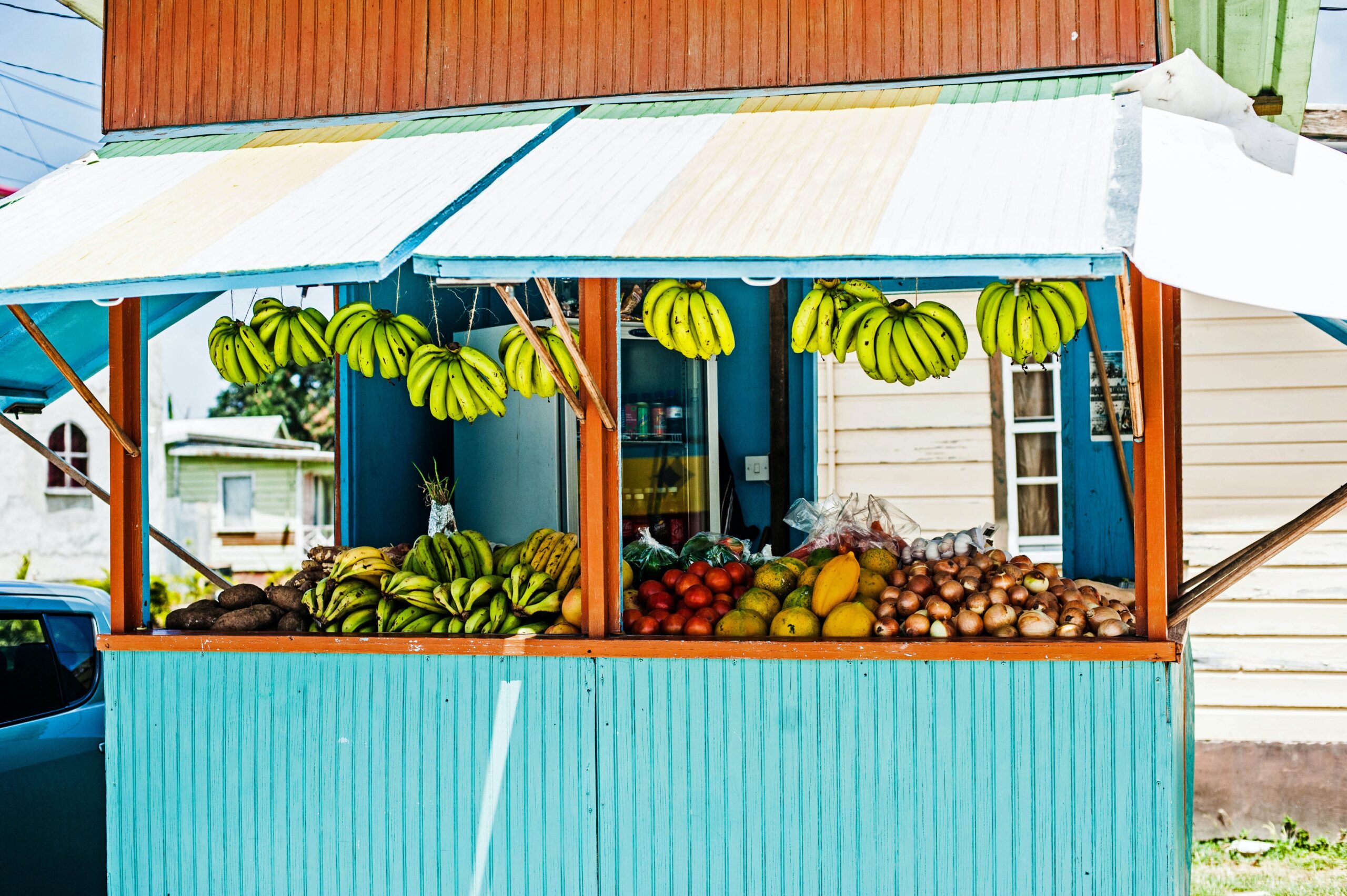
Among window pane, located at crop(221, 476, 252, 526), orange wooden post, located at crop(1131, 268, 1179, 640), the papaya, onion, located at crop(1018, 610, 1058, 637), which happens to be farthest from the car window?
window pane, located at crop(221, 476, 252, 526)

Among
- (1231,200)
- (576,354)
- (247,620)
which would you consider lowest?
(247,620)

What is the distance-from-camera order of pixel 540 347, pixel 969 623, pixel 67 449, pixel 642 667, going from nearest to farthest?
Result: pixel 540 347
pixel 969 623
pixel 642 667
pixel 67 449

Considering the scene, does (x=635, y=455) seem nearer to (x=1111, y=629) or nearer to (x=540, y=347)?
(x=540, y=347)

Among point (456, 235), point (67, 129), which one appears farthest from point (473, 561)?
point (67, 129)

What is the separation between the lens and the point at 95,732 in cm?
486

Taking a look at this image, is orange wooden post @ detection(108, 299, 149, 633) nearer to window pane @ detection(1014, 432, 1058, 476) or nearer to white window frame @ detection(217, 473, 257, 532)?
window pane @ detection(1014, 432, 1058, 476)

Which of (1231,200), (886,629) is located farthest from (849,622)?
(1231,200)

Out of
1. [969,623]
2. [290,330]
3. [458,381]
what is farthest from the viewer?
[290,330]

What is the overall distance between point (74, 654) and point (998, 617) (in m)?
3.96

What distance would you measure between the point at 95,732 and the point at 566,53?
3650mm

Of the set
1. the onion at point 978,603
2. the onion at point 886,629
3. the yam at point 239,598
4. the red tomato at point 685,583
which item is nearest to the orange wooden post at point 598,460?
the red tomato at point 685,583

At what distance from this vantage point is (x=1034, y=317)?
4.21 meters

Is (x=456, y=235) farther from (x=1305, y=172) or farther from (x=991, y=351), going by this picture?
(x=1305, y=172)

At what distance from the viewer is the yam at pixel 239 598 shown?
14.8 ft
